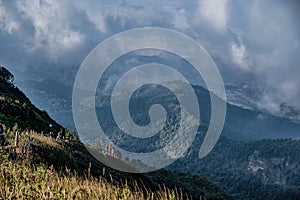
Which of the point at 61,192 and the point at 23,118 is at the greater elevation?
the point at 23,118

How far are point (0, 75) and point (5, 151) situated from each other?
100990mm

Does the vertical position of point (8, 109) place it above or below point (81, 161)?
above

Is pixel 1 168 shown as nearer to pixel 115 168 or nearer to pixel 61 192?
pixel 61 192

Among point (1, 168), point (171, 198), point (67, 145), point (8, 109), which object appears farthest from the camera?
point (8, 109)

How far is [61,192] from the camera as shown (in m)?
8.28

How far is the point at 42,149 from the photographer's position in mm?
26031

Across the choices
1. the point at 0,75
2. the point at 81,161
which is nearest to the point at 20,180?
the point at 81,161

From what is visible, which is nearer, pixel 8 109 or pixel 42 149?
pixel 42 149

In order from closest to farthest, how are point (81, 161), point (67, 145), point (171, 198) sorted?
1. point (171, 198)
2. point (81, 161)
3. point (67, 145)

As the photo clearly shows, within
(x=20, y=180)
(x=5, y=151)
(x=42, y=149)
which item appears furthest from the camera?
(x=42, y=149)

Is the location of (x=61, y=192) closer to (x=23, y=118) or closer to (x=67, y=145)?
(x=67, y=145)

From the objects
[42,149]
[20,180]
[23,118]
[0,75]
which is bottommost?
[20,180]

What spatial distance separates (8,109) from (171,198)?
46.8m

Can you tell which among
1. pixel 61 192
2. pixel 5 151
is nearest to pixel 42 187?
pixel 61 192
